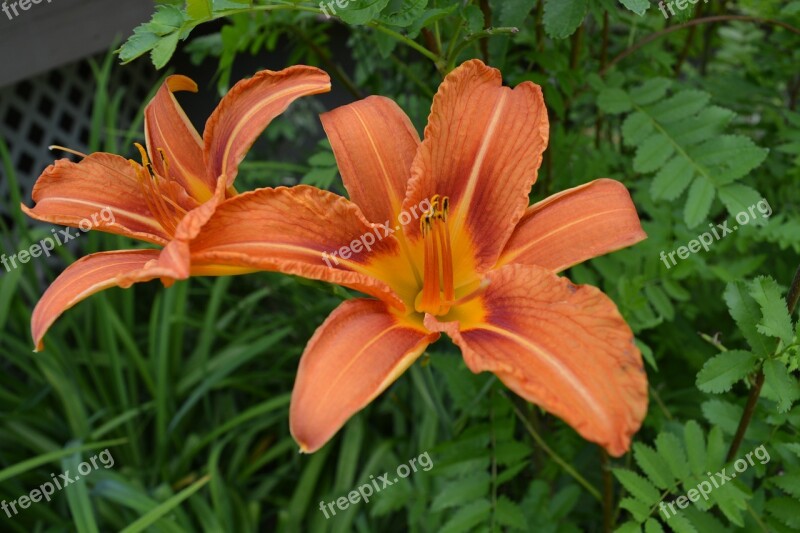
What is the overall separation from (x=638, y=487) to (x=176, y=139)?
0.99 m

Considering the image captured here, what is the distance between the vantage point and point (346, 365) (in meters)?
0.85

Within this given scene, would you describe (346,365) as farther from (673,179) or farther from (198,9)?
(673,179)

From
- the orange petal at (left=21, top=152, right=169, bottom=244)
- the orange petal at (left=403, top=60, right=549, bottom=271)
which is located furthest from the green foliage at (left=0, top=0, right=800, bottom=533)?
the orange petal at (left=21, top=152, right=169, bottom=244)

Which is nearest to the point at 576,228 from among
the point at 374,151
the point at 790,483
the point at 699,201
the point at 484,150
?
the point at 484,150

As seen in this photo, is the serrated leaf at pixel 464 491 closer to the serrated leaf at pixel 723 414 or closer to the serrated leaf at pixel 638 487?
the serrated leaf at pixel 638 487

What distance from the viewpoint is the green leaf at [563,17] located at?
1185 mm

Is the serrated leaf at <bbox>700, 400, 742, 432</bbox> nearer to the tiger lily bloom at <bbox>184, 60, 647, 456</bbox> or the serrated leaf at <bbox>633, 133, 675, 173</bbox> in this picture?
the serrated leaf at <bbox>633, 133, 675, 173</bbox>

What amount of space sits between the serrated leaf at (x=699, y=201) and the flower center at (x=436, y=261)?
580mm

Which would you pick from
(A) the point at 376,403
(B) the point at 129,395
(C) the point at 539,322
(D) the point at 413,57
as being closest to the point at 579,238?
(C) the point at 539,322

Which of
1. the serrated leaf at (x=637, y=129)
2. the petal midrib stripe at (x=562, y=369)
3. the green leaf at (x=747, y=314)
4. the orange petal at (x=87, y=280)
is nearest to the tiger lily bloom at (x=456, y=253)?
the petal midrib stripe at (x=562, y=369)

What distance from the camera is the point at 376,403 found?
273 cm

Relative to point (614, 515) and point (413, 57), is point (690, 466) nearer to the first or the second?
point (614, 515)

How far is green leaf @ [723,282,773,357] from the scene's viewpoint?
116 centimetres

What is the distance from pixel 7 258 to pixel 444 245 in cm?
213
